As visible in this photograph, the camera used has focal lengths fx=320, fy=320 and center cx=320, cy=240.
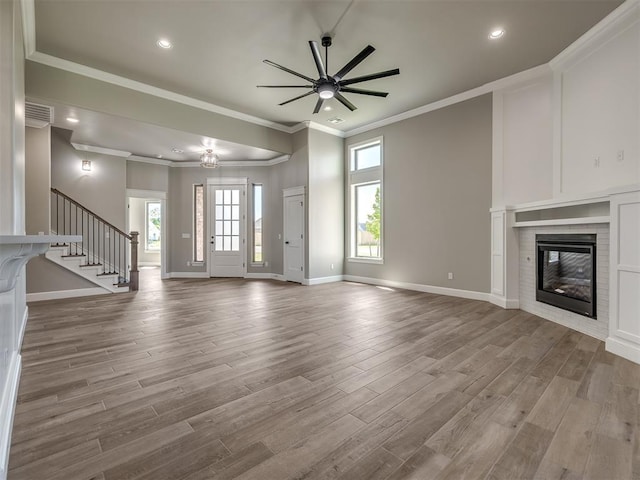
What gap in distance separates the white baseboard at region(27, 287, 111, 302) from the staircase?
123 mm

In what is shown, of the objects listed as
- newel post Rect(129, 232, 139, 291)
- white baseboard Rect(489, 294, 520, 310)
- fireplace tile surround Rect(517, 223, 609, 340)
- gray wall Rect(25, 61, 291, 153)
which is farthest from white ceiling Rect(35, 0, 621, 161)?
white baseboard Rect(489, 294, 520, 310)

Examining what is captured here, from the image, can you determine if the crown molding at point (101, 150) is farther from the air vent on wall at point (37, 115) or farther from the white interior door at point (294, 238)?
the white interior door at point (294, 238)

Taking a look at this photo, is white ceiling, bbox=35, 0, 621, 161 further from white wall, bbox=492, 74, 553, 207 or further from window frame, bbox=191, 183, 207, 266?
window frame, bbox=191, 183, 207, 266

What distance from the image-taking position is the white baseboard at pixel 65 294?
17.6 ft

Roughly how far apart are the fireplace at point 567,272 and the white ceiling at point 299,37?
2491 millimetres

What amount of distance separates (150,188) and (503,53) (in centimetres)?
794

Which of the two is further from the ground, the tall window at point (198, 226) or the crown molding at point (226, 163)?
the crown molding at point (226, 163)

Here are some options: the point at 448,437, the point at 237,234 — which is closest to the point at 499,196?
the point at 448,437

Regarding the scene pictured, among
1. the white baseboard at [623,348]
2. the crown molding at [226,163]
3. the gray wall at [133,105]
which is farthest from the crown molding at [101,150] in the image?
the white baseboard at [623,348]

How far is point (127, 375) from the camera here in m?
2.48

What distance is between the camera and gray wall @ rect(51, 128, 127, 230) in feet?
21.5

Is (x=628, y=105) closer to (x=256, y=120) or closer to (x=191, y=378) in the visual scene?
(x=191, y=378)

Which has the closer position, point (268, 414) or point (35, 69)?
point (268, 414)

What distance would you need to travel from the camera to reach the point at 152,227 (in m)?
11.8
